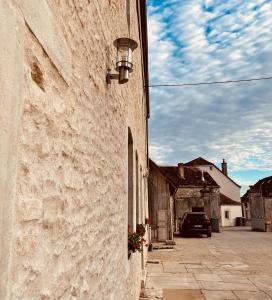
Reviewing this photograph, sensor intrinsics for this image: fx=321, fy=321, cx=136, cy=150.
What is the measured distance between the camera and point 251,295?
641 cm

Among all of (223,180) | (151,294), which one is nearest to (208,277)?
(151,294)

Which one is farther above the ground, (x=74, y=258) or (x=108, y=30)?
(x=108, y=30)

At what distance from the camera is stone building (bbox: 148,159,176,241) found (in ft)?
49.3

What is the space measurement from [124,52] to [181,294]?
17.3 feet

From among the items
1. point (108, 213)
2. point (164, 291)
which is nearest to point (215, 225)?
point (164, 291)

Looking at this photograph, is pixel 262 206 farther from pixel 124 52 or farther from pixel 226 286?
pixel 124 52

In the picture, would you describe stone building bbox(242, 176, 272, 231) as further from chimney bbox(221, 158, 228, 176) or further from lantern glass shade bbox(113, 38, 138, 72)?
lantern glass shade bbox(113, 38, 138, 72)

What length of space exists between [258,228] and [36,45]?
28.3 meters

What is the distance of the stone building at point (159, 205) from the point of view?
15.0m

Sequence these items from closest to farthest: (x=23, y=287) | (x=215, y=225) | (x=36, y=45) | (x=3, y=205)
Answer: (x=3, y=205) → (x=23, y=287) → (x=36, y=45) → (x=215, y=225)

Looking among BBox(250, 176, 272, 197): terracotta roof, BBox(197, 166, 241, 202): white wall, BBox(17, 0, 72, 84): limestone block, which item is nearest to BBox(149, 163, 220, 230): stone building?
BBox(250, 176, 272, 197): terracotta roof

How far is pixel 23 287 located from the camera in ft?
3.77

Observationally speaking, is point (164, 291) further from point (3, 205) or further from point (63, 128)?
point (3, 205)

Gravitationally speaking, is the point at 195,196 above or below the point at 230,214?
above
